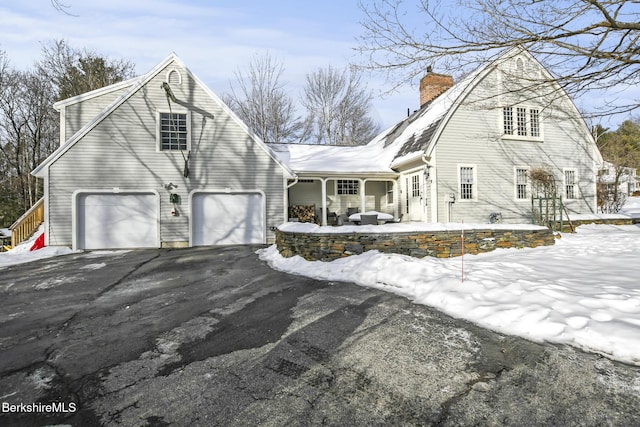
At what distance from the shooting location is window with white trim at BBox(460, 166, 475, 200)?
13.3 meters

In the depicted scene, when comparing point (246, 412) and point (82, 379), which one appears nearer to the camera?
point (246, 412)

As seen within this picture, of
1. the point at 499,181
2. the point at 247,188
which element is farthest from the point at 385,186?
the point at 247,188

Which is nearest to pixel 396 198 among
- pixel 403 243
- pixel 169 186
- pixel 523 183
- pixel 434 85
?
pixel 523 183

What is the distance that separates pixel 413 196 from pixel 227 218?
26.4 feet

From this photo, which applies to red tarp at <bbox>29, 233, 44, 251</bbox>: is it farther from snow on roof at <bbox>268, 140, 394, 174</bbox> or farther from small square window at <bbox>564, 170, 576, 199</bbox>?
small square window at <bbox>564, 170, 576, 199</bbox>

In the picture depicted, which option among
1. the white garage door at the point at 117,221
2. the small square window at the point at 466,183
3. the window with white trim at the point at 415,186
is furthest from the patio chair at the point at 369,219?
the white garage door at the point at 117,221

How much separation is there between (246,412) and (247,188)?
10.8 metres

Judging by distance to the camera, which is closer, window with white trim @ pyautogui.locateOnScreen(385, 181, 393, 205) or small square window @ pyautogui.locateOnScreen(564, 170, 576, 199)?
small square window @ pyautogui.locateOnScreen(564, 170, 576, 199)

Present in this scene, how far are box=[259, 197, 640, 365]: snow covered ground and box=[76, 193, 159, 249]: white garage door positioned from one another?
6555 mm

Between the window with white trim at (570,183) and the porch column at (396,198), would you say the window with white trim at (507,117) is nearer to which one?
the window with white trim at (570,183)

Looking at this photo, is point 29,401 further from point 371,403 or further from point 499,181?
point 499,181

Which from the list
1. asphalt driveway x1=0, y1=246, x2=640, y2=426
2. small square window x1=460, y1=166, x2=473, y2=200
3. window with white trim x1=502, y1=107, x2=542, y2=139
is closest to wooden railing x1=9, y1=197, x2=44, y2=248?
asphalt driveway x1=0, y1=246, x2=640, y2=426

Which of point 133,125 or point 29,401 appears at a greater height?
point 133,125

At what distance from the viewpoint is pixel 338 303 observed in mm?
4590
